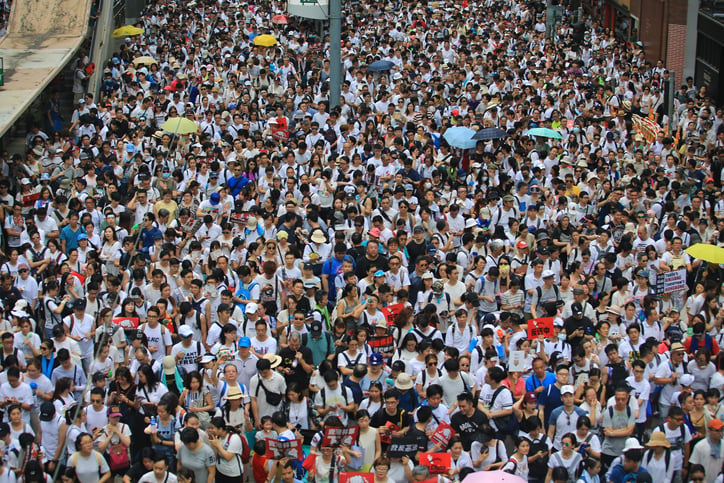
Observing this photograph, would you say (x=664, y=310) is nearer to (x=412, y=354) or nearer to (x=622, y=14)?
(x=412, y=354)

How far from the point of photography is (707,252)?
44.5ft

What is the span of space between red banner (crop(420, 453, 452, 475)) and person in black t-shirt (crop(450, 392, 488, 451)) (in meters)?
0.69

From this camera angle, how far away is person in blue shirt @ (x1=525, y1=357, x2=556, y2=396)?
11.0 meters

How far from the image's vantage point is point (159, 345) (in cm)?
1193

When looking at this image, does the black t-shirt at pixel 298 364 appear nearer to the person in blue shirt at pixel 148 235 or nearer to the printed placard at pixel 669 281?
the person in blue shirt at pixel 148 235

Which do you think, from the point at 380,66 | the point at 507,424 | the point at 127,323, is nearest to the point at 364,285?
the point at 127,323

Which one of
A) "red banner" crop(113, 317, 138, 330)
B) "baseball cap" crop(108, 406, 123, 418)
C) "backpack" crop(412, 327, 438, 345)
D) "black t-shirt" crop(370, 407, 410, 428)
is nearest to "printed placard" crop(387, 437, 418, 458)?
"black t-shirt" crop(370, 407, 410, 428)

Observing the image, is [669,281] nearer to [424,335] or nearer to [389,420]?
[424,335]

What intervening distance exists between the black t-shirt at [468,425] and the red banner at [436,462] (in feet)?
2.18

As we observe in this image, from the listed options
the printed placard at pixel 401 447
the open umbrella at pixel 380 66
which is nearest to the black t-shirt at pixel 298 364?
the printed placard at pixel 401 447

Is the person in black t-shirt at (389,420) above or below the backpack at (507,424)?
above

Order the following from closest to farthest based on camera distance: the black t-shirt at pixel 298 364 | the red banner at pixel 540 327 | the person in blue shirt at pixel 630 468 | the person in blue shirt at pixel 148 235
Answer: the person in blue shirt at pixel 630 468 < the black t-shirt at pixel 298 364 < the red banner at pixel 540 327 < the person in blue shirt at pixel 148 235

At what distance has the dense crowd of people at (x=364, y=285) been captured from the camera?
10336 mm

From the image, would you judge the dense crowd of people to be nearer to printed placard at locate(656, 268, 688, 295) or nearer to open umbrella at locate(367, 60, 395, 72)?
printed placard at locate(656, 268, 688, 295)
